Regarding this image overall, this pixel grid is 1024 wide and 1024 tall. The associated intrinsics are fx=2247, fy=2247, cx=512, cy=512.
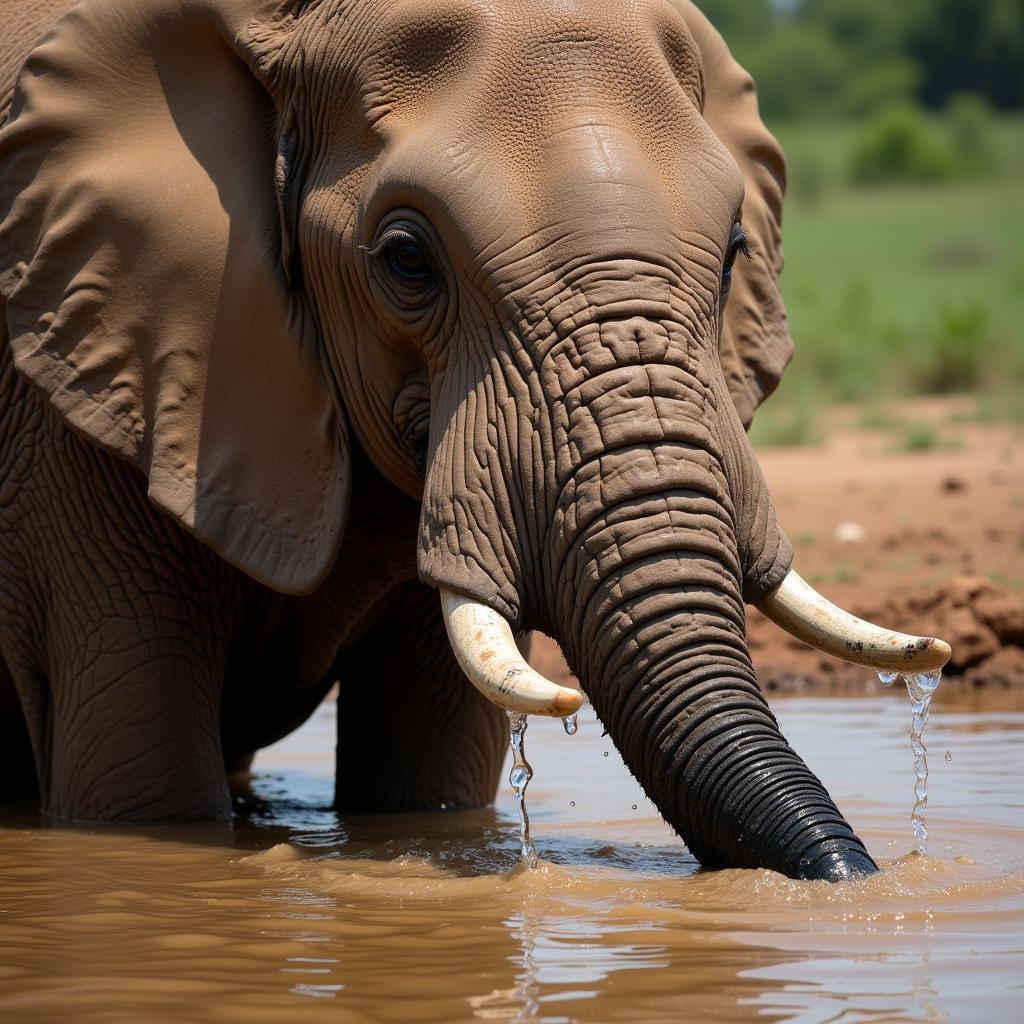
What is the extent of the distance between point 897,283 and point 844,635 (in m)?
26.5

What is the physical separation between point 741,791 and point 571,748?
10.1ft

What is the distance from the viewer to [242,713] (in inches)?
240

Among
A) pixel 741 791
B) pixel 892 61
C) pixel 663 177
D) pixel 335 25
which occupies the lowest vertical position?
pixel 741 791

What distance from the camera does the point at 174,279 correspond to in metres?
5.24

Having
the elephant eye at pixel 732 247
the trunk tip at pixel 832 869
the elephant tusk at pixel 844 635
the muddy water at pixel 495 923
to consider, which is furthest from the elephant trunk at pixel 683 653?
the elephant eye at pixel 732 247

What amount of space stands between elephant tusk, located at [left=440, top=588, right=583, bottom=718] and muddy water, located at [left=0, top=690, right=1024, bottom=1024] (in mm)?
418

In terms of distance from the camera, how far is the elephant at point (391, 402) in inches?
171

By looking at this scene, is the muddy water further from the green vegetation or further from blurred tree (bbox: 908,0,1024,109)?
blurred tree (bbox: 908,0,1024,109)

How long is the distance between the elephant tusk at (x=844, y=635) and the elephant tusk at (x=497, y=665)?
0.63 metres

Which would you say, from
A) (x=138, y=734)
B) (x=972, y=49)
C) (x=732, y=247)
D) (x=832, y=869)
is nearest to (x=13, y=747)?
(x=138, y=734)

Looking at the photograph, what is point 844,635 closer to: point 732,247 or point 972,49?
point 732,247

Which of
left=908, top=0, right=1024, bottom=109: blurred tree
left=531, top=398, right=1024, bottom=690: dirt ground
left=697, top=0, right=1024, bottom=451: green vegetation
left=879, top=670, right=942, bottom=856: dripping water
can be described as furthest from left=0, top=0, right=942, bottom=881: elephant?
left=908, top=0, right=1024, bottom=109: blurred tree

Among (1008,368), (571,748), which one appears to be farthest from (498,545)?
(1008,368)

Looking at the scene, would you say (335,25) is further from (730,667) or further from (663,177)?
(730,667)
